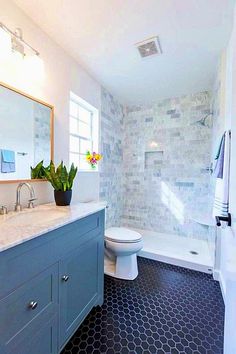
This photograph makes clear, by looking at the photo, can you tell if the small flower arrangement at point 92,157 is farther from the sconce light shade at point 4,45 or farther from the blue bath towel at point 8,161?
the sconce light shade at point 4,45

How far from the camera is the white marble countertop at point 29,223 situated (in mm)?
777

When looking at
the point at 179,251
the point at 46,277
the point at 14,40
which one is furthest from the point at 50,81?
the point at 179,251

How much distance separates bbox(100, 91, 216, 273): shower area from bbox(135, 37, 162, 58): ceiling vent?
91cm

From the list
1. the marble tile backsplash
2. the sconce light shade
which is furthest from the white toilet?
the sconce light shade

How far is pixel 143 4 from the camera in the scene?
131 centimetres

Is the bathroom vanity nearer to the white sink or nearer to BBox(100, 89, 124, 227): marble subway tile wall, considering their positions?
the white sink

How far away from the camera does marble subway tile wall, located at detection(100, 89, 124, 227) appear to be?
104 inches

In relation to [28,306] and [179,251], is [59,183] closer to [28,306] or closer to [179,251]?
[28,306]

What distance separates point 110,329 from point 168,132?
2728 mm

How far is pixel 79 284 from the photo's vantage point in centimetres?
122

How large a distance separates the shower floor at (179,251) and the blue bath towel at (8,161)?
6.20 feet

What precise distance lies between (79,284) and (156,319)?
27.8 inches

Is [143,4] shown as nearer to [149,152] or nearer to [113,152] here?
[113,152]

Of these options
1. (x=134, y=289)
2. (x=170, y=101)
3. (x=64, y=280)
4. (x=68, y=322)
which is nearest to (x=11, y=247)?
(x=64, y=280)
